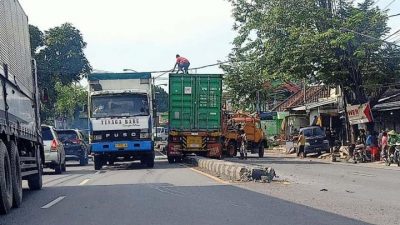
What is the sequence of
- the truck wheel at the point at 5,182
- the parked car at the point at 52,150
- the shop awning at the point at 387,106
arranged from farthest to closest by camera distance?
the shop awning at the point at 387,106 → the parked car at the point at 52,150 → the truck wheel at the point at 5,182

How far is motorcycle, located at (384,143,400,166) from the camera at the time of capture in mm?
25484

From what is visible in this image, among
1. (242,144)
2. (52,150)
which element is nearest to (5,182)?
(52,150)

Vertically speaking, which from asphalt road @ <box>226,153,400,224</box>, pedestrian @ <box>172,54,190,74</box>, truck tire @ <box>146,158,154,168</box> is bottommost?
asphalt road @ <box>226,153,400,224</box>

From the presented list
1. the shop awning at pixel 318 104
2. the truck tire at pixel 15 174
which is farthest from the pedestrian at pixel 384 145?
the truck tire at pixel 15 174

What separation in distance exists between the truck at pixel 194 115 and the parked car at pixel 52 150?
20.1 ft

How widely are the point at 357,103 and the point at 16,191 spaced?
2460cm

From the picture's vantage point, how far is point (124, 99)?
859 inches

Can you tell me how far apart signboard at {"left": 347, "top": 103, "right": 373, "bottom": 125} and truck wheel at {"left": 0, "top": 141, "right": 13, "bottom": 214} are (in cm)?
2314

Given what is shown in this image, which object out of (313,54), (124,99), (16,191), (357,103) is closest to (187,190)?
(16,191)

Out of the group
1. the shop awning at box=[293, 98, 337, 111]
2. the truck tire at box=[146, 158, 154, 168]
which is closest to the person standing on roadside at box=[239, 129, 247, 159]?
the truck tire at box=[146, 158, 154, 168]

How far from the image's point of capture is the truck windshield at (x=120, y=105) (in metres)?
21.7

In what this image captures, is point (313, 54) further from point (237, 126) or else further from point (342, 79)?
point (237, 126)

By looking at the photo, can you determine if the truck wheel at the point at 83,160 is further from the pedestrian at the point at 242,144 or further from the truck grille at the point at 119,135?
the pedestrian at the point at 242,144

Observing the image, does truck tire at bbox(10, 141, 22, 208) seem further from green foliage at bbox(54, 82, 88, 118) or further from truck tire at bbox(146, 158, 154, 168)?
green foliage at bbox(54, 82, 88, 118)
